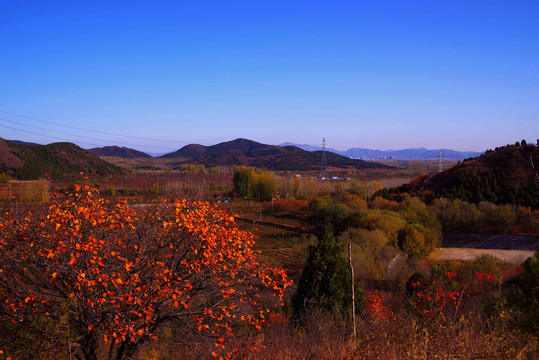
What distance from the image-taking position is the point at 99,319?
4688 millimetres

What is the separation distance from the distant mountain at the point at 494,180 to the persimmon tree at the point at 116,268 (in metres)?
41.5

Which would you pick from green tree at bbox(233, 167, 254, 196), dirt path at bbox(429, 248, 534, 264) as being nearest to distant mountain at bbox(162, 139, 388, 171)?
green tree at bbox(233, 167, 254, 196)

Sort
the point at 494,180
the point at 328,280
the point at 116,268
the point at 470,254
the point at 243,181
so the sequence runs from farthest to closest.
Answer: the point at 243,181, the point at 494,180, the point at 470,254, the point at 328,280, the point at 116,268

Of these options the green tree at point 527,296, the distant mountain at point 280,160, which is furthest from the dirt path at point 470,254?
the distant mountain at point 280,160

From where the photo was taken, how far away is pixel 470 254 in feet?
103

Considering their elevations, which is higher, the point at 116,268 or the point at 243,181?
the point at 116,268

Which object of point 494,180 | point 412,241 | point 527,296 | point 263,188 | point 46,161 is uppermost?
point 46,161

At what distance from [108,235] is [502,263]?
2832 cm

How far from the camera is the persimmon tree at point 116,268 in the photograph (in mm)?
4348

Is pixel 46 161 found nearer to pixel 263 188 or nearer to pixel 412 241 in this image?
pixel 263 188

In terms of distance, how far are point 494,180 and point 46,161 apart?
2412 inches

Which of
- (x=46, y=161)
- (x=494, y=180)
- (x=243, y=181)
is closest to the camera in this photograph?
(x=494, y=180)

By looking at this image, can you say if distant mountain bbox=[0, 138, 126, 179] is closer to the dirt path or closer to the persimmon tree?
the dirt path

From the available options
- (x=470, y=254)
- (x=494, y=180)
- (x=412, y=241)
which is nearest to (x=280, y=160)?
(x=494, y=180)
